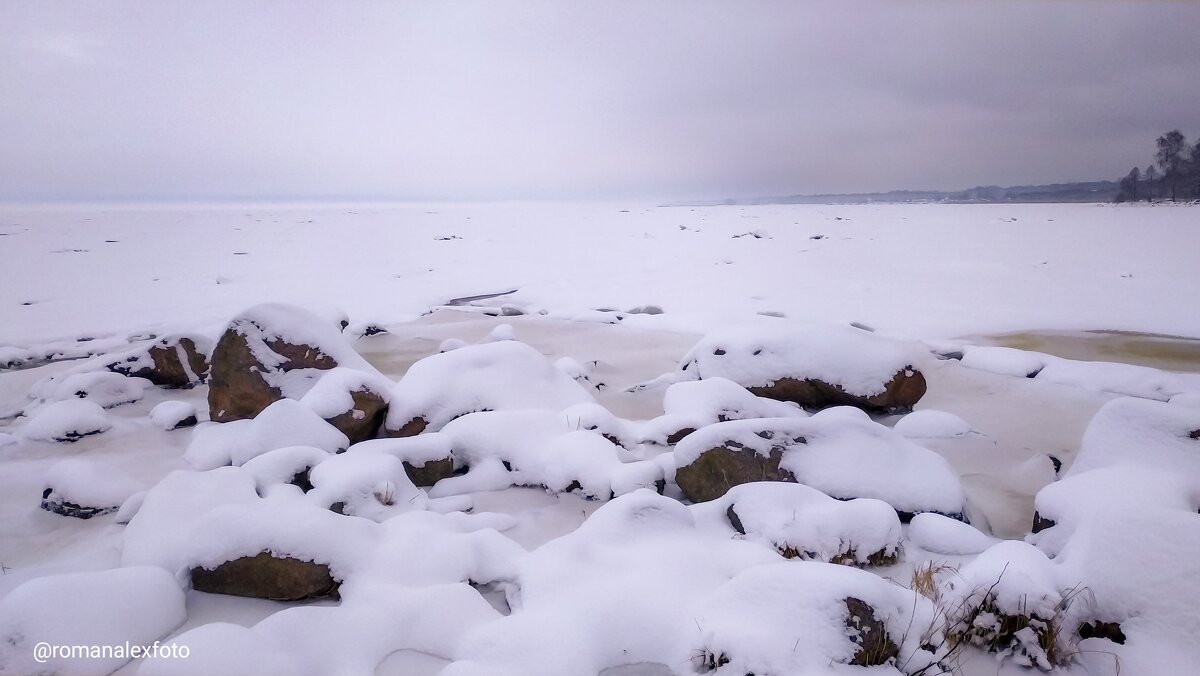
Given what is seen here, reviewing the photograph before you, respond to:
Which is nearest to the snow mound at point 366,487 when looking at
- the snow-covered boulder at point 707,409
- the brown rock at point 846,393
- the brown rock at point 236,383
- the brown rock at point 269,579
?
the brown rock at point 269,579

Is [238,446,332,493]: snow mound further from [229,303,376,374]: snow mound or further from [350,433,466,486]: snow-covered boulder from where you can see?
[229,303,376,374]: snow mound

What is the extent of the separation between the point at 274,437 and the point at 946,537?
13.7 feet

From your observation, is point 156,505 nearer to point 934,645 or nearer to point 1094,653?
point 934,645

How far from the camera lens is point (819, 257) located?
56.9 ft

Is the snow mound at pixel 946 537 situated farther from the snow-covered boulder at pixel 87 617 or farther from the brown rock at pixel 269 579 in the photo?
the snow-covered boulder at pixel 87 617

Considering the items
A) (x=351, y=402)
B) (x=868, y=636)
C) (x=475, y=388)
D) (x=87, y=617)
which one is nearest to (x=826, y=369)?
(x=475, y=388)

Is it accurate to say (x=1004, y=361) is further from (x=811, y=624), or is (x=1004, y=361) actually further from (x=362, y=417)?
(x=362, y=417)

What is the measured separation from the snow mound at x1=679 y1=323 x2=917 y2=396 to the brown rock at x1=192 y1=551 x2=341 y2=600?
384 cm

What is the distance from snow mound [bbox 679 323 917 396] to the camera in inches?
202

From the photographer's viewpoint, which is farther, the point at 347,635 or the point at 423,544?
the point at 423,544

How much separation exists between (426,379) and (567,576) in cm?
263

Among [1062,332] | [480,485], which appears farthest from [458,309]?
[1062,332]

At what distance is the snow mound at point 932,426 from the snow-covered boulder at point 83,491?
5.68 meters

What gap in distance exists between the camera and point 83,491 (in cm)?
346
